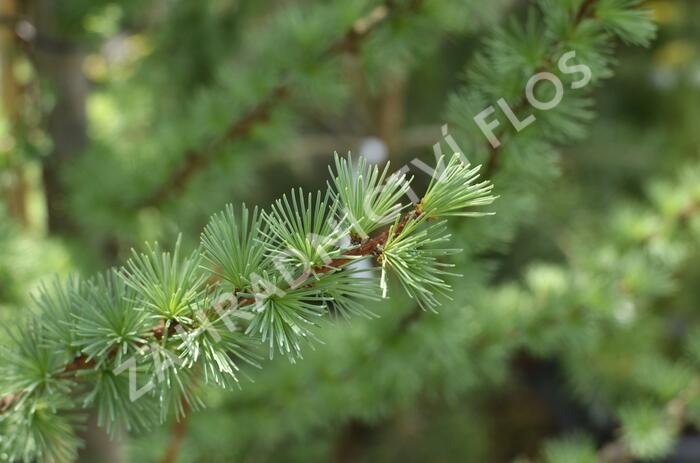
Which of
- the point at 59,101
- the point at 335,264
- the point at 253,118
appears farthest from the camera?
the point at 59,101

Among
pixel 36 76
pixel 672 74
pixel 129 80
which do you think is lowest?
pixel 672 74

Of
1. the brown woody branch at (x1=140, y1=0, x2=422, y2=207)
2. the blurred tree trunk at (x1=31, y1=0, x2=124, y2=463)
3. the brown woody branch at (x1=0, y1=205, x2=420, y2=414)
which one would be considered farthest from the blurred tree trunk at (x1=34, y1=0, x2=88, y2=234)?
the brown woody branch at (x1=0, y1=205, x2=420, y2=414)

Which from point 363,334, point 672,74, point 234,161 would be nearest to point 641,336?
point 672,74

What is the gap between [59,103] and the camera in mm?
587

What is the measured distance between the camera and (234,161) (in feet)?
1.66

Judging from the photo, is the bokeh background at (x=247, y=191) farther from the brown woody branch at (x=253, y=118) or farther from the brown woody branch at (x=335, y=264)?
the brown woody branch at (x=335, y=264)

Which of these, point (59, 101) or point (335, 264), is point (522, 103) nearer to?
point (335, 264)

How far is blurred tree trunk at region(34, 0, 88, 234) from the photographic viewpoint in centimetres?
57

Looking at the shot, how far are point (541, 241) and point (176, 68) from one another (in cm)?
78

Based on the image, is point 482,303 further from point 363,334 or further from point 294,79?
point 294,79

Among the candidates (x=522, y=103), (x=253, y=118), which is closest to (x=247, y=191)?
(x=253, y=118)

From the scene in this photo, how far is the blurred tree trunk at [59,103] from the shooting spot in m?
0.57

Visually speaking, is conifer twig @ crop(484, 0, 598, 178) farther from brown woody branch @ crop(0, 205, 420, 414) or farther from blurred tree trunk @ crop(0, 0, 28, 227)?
blurred tree trunk @ crop(0, 0, 28, 227)

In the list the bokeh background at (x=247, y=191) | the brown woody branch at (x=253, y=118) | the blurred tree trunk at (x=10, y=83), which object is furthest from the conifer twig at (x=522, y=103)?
the blurred tree trunk at (x=10, y=83)
